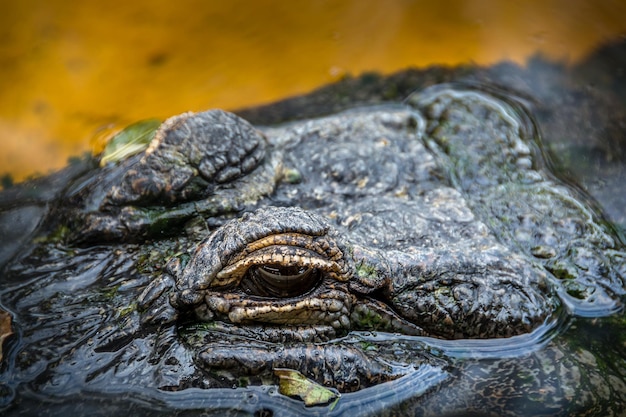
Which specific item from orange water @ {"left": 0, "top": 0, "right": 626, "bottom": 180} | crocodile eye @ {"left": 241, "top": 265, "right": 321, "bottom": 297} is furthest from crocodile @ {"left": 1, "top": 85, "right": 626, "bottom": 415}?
orange water @ {"left": 0, "top": 0, "right": 626, "bottom": 180}

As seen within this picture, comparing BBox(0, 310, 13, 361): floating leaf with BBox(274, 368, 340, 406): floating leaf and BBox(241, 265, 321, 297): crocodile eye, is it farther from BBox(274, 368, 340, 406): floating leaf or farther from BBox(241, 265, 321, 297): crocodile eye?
BBox(274, 368, 340, 406): floating leaf

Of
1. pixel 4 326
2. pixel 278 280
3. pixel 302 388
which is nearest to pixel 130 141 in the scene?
pixel 4 326

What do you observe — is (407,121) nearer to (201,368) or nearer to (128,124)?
(128,124)

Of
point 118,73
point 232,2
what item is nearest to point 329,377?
point 118,73

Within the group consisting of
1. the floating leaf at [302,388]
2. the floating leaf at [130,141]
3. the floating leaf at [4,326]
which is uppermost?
the floating leaf at [130,141]

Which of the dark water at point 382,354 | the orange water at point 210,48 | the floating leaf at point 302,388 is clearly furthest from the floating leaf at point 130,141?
the floating leaf at point 302,388

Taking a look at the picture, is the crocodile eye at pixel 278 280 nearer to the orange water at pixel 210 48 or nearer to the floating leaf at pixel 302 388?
the floating leaf at pixel 302 388
